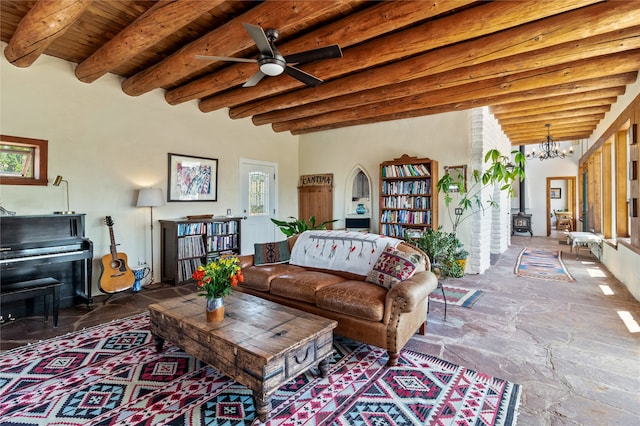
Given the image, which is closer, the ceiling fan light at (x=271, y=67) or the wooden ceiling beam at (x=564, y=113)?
the ceiling fan light at (x=271, y=67)

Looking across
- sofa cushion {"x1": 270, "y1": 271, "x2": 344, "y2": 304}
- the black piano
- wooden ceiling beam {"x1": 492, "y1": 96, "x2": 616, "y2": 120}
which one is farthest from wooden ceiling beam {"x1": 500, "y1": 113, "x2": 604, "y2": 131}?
the black piano

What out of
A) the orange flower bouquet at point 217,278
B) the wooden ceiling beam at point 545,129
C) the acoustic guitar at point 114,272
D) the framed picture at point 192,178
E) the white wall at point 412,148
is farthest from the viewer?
the wooden ceiling beam at point 545,129

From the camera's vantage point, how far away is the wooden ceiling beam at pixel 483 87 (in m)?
3.54

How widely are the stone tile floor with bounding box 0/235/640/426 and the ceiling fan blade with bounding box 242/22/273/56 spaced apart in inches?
110

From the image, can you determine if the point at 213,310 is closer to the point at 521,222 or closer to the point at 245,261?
the point at 245,261

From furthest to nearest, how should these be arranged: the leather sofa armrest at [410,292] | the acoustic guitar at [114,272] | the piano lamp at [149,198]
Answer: the piano lamp at [149,198], the acoustic guitar at [114,272], the leather sofa armrest at [410,292]

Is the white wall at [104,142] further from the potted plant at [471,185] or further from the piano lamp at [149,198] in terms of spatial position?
the potted plant at [471,185]

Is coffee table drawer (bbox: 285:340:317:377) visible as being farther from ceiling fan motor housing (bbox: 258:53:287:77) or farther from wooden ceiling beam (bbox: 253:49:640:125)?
wooden ceiling beam (bbox: 253:49:640:125)

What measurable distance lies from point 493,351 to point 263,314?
1.95 m

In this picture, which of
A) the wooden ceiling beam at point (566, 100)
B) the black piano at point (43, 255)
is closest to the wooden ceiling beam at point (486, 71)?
the wooden ceiling beam at point (566, 100)

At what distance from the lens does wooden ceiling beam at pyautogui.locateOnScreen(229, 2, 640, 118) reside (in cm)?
261

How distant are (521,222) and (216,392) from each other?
39.1 ft

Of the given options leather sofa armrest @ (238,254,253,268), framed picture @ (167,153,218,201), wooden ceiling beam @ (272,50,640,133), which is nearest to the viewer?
wooden ceiling beam @ (272,50,640,133)

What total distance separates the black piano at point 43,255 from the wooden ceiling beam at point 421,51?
2.83 meters
